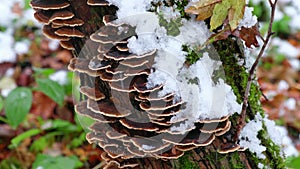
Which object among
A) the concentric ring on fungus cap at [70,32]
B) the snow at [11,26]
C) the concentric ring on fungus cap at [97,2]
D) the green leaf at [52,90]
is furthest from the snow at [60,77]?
the concentric ring on fungus cap at [97,2]

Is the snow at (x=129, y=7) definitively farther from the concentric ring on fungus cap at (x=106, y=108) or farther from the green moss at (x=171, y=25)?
the concentric ring on fungus cap at (x=106, y=108)

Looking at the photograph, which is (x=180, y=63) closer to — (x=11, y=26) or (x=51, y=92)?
(x=51, y=92)

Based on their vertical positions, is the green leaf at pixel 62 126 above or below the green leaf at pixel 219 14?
below

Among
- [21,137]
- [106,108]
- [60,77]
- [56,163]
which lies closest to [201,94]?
[106,108]

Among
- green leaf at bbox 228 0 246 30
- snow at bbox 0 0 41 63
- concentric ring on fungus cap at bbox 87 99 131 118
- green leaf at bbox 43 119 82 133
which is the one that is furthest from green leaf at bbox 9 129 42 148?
green leaf at bbox 228 0 246 30

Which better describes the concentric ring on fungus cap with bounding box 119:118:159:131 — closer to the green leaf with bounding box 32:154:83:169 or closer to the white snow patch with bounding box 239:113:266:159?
the white snow patch with bounding box 239:113:266:159

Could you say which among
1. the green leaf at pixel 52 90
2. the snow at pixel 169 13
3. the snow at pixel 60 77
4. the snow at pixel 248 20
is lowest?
the snow at pixel 60 77

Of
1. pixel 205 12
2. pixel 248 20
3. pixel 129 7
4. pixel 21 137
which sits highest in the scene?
pixel 248 20

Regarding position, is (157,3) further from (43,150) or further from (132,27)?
(43,150)
